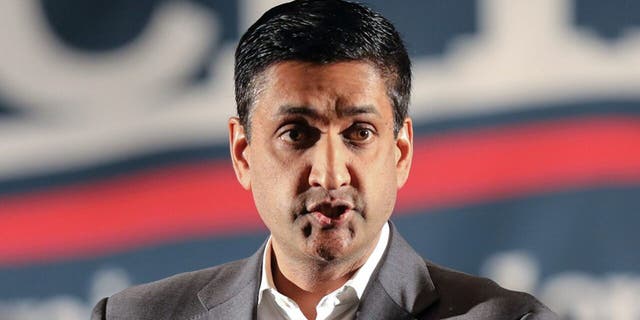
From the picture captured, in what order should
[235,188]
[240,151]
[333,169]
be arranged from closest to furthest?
[333,169], [240,151], [235,188]

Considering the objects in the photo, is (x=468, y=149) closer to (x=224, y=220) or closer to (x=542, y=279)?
(x=542, y=279)

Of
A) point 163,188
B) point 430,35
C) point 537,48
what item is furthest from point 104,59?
point 537,48

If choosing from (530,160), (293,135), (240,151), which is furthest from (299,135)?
(530,160)

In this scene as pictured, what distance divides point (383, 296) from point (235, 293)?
156mm

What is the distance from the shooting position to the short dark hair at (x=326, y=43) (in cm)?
104

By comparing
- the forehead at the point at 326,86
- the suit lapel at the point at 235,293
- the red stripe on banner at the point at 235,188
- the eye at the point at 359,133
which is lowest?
the red stripe on banner at the point at 235,188

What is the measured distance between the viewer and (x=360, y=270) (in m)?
1.09

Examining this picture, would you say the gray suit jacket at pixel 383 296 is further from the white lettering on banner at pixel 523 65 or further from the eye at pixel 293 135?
the white lettering on banner at pixel 523 65

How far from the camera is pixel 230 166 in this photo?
5.20ft

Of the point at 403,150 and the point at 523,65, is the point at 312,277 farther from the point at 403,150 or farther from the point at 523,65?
the point at 523,65

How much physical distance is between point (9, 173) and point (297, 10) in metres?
0.73

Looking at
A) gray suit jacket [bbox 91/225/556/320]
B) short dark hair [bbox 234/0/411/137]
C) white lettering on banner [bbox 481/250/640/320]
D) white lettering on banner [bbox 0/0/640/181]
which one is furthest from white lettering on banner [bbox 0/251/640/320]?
short dark hair [bbox 234/0/411/137]

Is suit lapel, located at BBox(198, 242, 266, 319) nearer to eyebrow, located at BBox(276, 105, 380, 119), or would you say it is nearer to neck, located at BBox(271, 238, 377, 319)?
neck, located at BBox(271, 238, 377, 319)

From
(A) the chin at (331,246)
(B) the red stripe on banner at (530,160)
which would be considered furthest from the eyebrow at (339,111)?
(B) the red stripe on banner at (530,160)
